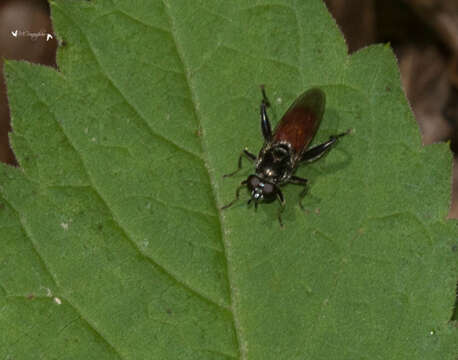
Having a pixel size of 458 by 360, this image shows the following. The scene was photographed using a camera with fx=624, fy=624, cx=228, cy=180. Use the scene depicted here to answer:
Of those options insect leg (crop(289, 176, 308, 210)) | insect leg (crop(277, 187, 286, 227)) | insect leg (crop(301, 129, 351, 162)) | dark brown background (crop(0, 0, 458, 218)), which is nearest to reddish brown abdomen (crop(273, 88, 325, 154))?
insect leg (crop(301, 129, 351, 162))

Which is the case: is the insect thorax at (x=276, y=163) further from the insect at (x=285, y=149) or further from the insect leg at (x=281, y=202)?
the insect leg at (x=281, y=202)

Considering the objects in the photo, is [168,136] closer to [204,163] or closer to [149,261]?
[204,163]

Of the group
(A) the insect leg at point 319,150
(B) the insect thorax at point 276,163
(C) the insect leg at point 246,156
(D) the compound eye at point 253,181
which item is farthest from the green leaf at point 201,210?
(B) the insect thorax at point 276,163

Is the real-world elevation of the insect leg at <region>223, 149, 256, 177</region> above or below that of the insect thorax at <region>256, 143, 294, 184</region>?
above

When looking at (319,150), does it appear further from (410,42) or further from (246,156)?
(410,42)

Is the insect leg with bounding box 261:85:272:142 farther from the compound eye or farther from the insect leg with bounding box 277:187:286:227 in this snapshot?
the insect leg with bounding box 277:187:286:227

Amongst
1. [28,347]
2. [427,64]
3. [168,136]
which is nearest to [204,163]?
[168,136]

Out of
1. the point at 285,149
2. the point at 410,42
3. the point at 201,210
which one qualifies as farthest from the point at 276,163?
the point at 410,42
